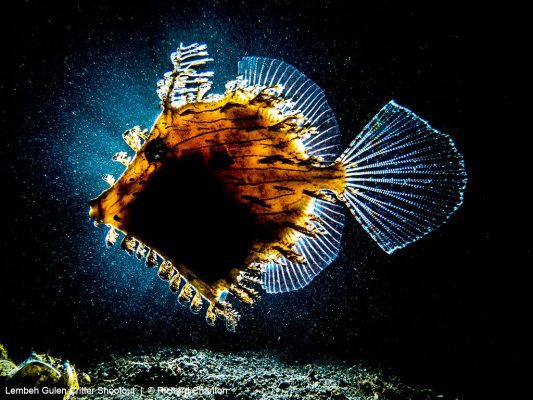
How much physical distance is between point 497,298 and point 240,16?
23.5 feet

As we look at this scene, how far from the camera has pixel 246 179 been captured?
69.3 inches

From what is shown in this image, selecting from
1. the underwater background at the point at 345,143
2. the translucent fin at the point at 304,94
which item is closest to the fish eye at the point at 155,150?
the translucent fin at the point at 304,94

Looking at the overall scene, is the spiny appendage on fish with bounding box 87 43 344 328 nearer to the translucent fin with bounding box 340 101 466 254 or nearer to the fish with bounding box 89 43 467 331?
the fish with bounding box 89 43 467 331

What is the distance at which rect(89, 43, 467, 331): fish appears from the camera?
169 centimetres

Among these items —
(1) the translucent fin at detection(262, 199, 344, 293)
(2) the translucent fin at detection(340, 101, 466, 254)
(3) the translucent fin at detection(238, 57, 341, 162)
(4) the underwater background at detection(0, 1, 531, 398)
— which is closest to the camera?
(2) the translucent fin at detection(340, 101, 466, 254)

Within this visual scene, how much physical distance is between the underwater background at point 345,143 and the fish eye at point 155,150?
4.73m

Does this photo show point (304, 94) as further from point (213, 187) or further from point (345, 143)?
point (345, 143)

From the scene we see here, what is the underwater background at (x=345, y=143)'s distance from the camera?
15.4 feet

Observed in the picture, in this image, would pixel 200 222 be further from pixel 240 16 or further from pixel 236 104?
pixel 240 16

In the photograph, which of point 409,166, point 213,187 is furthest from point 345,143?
point 213,187

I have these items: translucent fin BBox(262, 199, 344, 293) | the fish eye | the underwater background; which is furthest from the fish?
the underwater background

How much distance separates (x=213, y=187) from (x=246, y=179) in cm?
22

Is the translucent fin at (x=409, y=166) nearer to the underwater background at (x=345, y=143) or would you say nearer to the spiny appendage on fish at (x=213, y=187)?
the spiny appendage on fish at (x=213, y=187)

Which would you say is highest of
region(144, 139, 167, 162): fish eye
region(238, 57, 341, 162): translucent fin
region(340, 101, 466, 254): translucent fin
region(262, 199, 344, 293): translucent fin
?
region(238, 57, 341, 162): translucent fin
